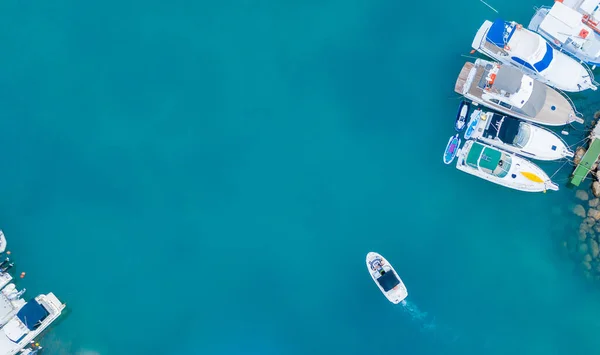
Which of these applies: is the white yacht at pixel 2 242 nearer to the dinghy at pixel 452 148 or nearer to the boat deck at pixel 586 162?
the dinghy at pixel 452 148

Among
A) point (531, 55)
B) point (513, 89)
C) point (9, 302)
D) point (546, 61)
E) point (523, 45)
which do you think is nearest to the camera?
point (513, 89)

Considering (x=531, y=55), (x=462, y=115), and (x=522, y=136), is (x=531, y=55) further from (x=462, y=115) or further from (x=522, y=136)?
(x=462, y=115)

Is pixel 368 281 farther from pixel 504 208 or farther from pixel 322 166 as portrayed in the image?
pixel 504 208

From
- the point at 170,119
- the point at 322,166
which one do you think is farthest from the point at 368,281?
the point at 170,119

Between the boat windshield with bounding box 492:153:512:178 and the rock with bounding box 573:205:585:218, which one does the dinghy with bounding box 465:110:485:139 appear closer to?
the boat windshield with bounding box 492:153:512:178

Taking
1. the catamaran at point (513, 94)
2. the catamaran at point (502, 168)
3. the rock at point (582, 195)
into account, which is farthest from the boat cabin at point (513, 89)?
the rock at point (582, 195)

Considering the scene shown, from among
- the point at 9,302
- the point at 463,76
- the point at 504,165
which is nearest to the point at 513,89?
the point at 463,76
